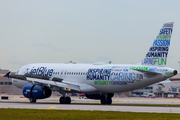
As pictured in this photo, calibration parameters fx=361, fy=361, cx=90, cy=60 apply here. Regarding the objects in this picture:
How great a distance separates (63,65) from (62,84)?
5121 millimetres

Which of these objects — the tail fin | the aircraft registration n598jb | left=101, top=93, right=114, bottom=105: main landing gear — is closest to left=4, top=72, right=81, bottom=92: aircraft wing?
the aircraft registration n598jb

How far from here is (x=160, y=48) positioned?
41188 millimetres

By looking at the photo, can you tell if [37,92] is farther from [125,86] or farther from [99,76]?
[125,86]

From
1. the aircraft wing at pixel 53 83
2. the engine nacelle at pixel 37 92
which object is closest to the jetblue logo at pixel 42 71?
the aircraft wing at pixel 53 83

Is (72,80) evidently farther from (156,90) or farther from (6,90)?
(156,90)

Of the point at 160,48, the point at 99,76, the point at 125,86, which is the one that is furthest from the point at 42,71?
the point at 160,48

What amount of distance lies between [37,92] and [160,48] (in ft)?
52.2

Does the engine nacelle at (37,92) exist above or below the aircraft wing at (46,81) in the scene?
below

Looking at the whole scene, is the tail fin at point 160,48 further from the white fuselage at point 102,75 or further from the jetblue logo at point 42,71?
the jetblue logo at point 42,71

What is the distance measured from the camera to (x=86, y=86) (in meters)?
45.6

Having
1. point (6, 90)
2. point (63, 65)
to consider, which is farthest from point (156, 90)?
point (63, 65)

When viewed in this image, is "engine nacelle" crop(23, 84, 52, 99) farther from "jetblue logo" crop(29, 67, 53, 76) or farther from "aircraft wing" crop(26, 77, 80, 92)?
"jetblue logo" crop(29, 67, 53, 76)

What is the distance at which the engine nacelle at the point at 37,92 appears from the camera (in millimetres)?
44619

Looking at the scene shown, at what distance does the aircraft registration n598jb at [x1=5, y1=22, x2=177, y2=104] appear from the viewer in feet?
133
